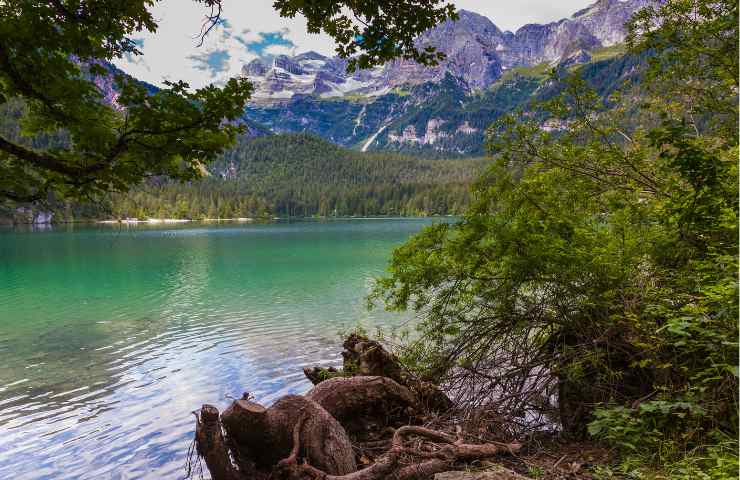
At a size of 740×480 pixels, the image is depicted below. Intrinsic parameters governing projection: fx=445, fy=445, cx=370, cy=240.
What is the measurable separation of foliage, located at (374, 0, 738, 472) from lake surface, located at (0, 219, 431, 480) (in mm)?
6361

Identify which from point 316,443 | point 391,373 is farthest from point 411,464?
point 391,373

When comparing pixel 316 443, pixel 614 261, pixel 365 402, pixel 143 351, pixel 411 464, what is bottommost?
pixel 143 351

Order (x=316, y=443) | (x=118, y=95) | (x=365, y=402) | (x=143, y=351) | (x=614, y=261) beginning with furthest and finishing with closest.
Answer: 1. (x=143, y=351)
2. (x=365, y=402)
3. (x=614, y=261)
4. (x=316, y=443)
5. (x=118, y=95)

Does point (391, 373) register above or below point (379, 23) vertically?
below

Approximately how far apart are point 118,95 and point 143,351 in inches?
600

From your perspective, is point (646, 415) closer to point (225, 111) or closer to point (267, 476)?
point (267, 476)

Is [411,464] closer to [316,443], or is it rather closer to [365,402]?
[316,443]

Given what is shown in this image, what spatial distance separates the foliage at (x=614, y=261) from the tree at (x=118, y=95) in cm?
362

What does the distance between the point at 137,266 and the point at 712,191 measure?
4725 centimetres

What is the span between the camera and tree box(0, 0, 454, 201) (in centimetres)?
440

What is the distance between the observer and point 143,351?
56.6ft

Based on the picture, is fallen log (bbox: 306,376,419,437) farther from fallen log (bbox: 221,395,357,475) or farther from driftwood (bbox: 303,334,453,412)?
fallen log (bbox: 221,395,357,475)

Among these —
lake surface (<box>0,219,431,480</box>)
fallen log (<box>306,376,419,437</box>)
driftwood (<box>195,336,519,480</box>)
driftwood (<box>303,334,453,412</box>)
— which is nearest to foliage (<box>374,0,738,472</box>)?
driftwood (<box>303,334,453,412</box>)

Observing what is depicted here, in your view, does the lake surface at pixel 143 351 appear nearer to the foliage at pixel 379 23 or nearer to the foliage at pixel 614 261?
the foliage at pixel 614 261
